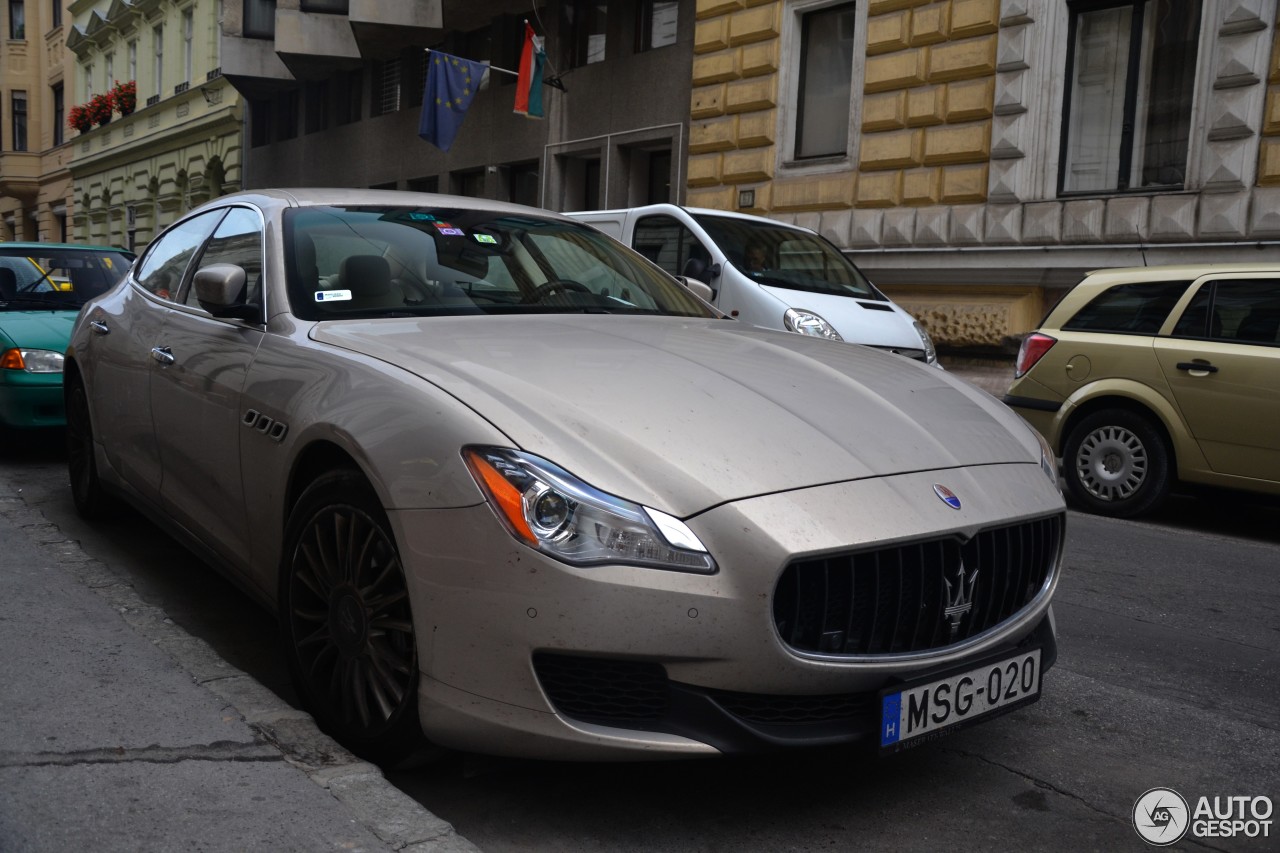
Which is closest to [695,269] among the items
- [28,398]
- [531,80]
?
[28,398]

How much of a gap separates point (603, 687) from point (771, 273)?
748cm

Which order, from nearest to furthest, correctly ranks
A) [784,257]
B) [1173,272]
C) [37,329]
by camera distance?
[37,329] < [1173,272] < [784,257]

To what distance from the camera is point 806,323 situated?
8.98 metres

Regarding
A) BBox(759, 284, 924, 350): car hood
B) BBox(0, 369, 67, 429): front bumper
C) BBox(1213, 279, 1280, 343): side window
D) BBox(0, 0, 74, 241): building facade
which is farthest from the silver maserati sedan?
BBox(0, 0, 74, 241): building facade

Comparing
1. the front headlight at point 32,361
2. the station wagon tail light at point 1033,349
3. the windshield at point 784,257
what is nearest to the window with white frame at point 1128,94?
the windshield at point 784,257

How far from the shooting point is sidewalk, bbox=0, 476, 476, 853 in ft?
7.80

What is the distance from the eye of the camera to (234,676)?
3.22m

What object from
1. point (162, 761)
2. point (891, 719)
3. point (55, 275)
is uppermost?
point (55, 275)

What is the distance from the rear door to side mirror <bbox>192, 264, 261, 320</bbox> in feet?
18.9

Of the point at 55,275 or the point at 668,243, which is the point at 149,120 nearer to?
the point at 55,275

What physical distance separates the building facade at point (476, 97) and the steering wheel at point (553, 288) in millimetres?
13603

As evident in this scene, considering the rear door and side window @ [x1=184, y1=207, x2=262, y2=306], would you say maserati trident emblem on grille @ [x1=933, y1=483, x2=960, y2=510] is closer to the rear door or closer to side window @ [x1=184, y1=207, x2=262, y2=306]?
side window @ [x1=184, y1=207, x2=262, y2=306]

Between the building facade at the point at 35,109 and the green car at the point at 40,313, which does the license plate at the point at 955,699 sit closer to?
the green car at the point at 40,313

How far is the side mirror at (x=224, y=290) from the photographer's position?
12.3ft
